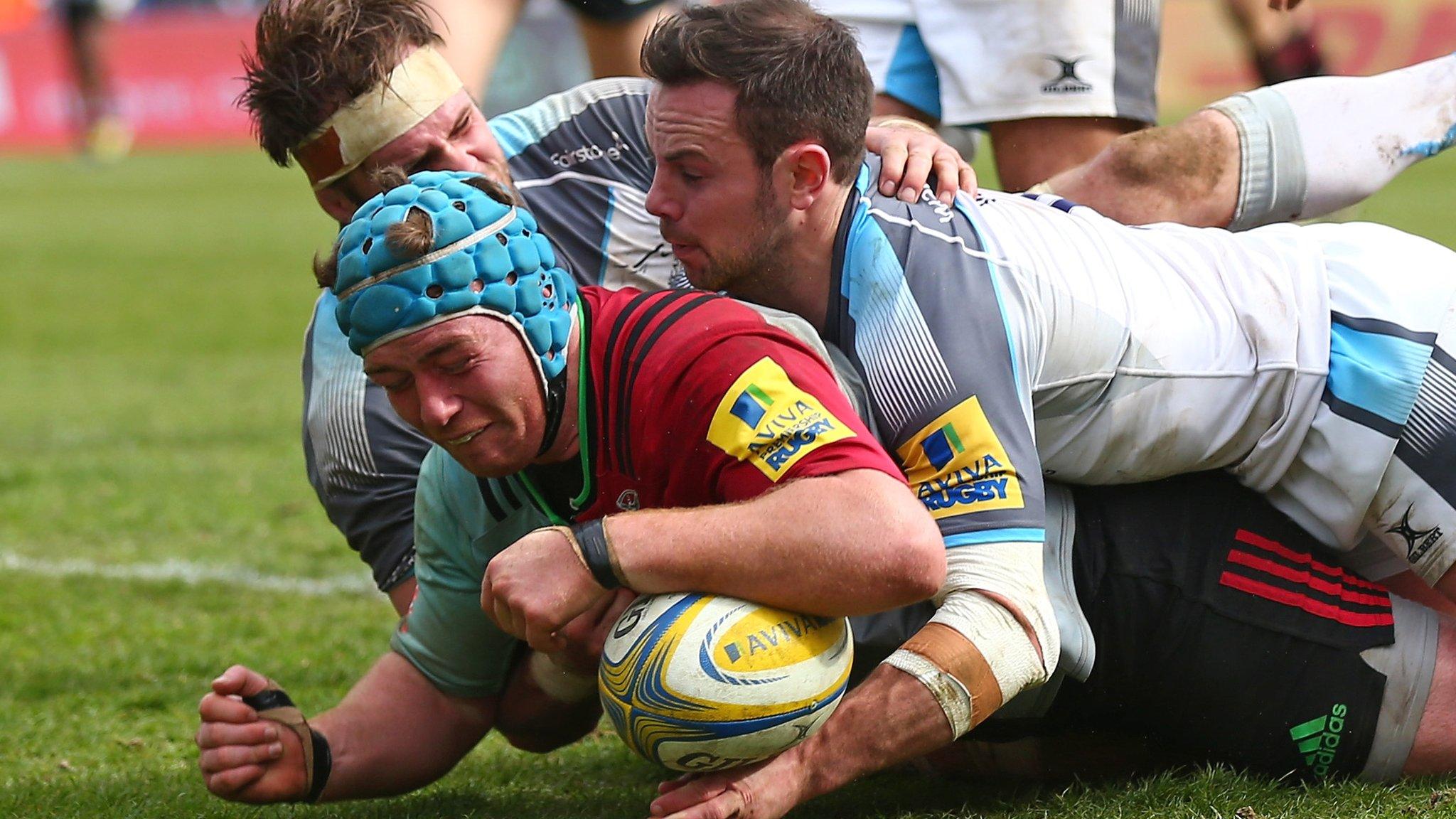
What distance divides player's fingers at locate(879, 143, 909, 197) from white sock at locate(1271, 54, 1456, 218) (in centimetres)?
102

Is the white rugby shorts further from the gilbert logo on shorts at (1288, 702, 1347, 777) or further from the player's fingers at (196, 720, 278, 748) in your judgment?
the player's fingers at (196, 720, 278, 748)

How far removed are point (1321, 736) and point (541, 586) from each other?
5.42 feet

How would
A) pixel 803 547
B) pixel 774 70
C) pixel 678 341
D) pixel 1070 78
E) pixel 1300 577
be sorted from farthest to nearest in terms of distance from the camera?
pixel 1070 78, pixel 1300 577, pixel 774 70, pixel 678 341, pixel 803 547

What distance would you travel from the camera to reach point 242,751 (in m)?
3.43

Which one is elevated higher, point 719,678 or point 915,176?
point 915,176

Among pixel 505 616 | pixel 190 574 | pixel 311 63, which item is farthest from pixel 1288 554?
pixel 190 574

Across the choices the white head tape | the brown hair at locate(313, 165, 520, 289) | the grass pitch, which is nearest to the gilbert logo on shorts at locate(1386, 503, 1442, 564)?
the grass pitch

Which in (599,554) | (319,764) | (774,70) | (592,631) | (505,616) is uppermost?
(774,70)

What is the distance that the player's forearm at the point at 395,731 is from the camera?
3.57 metres

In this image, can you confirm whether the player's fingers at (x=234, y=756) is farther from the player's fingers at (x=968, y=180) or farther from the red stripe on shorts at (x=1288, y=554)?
the red stripe on shorts at (x=1288, y=554)

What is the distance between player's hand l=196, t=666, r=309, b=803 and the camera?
342 centimetres

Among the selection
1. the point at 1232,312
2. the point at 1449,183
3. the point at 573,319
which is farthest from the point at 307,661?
the point at 1449,183

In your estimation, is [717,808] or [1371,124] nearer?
[717,808]

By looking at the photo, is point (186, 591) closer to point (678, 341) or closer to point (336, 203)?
point (336, 203)
